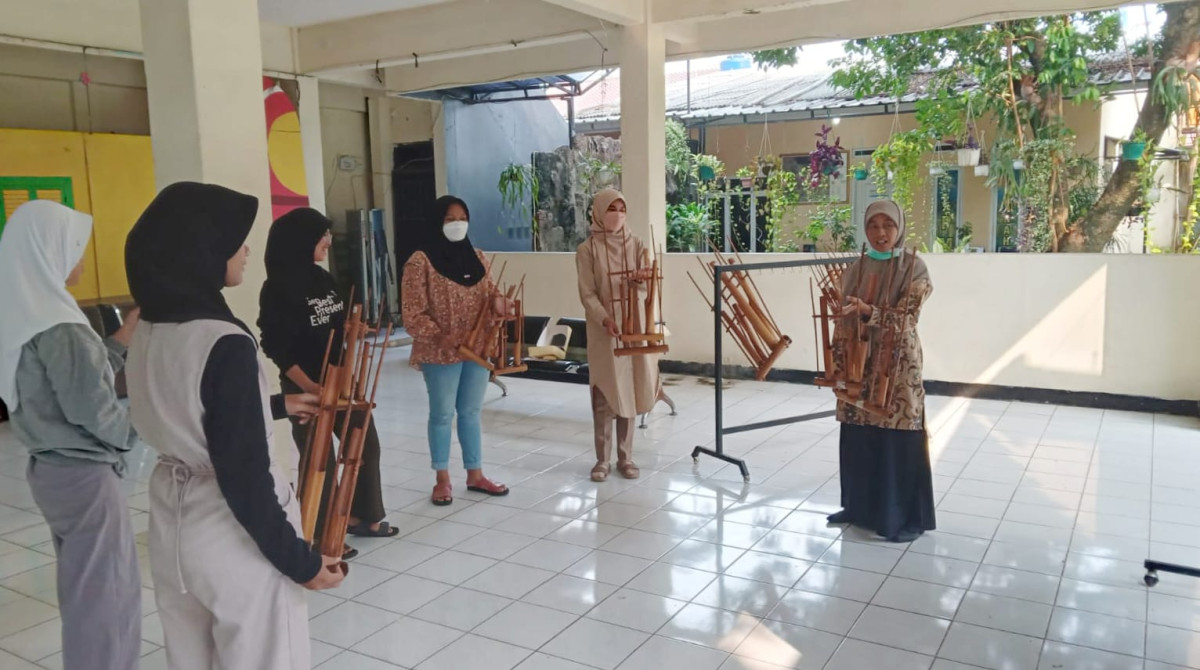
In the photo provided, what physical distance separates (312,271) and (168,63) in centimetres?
94

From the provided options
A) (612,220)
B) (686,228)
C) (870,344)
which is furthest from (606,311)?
(686,228)

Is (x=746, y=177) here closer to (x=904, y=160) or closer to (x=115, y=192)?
(x=904, y=160)

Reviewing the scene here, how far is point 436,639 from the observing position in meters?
3.12

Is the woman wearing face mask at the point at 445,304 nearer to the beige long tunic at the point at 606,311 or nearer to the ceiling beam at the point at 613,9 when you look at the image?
the beige long tunic at the point at 606,311

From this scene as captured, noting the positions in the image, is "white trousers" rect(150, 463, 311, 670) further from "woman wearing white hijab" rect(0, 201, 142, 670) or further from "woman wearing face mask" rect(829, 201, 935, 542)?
"woman wearing face mask" rect(829, 201, 935, 542)

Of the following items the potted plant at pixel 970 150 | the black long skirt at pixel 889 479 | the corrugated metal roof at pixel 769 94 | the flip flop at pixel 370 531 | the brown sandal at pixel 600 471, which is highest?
the corrugated metal roof at pixel 769 94

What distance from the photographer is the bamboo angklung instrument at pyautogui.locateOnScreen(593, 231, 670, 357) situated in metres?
4.62

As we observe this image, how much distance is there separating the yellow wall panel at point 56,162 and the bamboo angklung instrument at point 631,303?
4.27 metres

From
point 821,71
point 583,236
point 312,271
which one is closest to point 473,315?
point 312,271

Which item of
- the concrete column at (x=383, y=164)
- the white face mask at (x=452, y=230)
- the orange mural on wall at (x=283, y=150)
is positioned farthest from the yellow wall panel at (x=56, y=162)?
the concrete column at (x=383, y=164)

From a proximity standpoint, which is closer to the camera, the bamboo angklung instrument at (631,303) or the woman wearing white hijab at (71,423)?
the woman wearing white hijab at (71,423)

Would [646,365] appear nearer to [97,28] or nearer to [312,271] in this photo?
[312,271]

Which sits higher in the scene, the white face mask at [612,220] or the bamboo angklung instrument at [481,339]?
the white face mask at [612,220]

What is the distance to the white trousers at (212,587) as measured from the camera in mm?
1738
